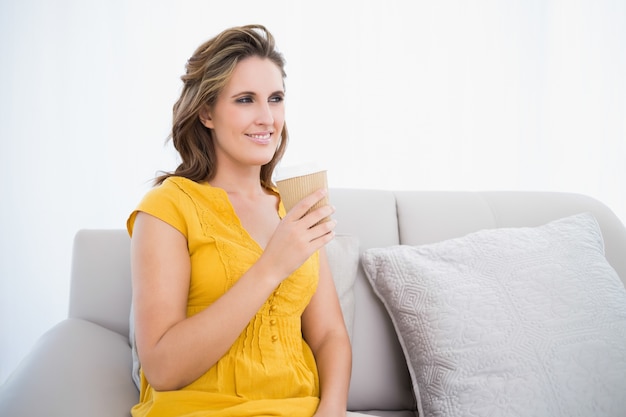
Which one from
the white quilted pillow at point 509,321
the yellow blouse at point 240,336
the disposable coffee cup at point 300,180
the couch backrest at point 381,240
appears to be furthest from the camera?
the couch backrest at point 381,240

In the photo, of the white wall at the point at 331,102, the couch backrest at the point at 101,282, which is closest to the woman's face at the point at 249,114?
the couch backrest at the point at 101,282

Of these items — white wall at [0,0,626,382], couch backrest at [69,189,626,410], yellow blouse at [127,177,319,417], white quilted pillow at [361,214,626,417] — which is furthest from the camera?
white wall at [0,0,626,382]

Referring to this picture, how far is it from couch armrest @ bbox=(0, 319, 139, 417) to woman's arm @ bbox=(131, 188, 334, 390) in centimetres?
19

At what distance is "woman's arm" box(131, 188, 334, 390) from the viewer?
1157 millimetres

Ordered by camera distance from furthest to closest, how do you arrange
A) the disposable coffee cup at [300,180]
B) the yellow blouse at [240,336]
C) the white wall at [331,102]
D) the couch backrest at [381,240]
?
1. the white wall at [331,102]
2. the couch backrest at [381,240]
3. the yellow blouse at [240,336]
4. the disposable coffee cup at [300,180]

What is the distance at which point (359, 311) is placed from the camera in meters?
1.70

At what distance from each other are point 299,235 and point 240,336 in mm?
325

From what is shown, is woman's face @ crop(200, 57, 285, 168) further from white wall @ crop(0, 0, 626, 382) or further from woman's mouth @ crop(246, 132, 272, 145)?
white wall @ crop(0, 0, 626, 382)

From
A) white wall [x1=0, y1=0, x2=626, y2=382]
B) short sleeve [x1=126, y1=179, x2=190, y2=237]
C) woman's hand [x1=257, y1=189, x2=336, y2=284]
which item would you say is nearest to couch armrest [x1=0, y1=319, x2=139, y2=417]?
short sleeve [x1=126, y1=179, x2=190, y2=237]

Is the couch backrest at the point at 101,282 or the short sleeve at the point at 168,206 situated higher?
the short sleeve at the point at 168,206

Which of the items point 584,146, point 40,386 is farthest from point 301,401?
point 584,146

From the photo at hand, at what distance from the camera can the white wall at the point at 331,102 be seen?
2.83 m

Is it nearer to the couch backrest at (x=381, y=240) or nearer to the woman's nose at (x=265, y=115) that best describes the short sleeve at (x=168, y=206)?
the woman's nose at (x=265, y=115)

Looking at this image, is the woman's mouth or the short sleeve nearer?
the short sleeve
